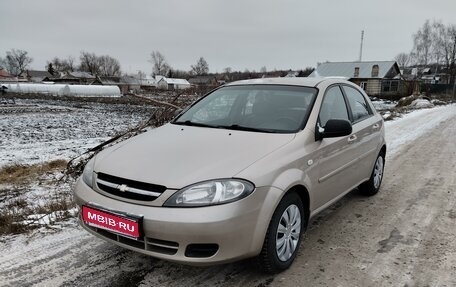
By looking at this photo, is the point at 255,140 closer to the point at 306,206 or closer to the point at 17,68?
the point at 306,206

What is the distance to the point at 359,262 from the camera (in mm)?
3402

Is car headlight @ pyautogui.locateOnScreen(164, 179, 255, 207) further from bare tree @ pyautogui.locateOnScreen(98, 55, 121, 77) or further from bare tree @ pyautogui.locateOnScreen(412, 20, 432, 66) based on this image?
bare tree @ pyautogui.locateOnScreen(98, 55, 121, 77)

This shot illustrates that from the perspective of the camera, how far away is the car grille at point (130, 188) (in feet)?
8.83

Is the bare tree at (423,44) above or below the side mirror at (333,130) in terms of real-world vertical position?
above

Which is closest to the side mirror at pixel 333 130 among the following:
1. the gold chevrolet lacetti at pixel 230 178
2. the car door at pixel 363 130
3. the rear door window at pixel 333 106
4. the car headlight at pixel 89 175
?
the gold chevrolet lacetti at pixel 230 178

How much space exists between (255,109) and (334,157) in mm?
944

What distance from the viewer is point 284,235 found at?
315 centimetres

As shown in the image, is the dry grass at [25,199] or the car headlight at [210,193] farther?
the dry grass at [25,199]

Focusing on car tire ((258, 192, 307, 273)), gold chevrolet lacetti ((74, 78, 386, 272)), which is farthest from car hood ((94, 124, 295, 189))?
car tire ((258, 192, 307, 273))

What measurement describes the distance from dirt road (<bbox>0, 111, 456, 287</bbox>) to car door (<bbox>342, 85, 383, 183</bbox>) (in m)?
0.57

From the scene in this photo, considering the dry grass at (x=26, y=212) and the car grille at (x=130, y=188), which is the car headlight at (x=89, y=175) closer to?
the car grille at (x=130, y=188)

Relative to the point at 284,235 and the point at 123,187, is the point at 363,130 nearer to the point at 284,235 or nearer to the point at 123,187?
the point at 284,235

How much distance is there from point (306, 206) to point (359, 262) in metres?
0.68

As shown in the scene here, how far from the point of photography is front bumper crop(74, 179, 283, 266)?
2.56 meters
